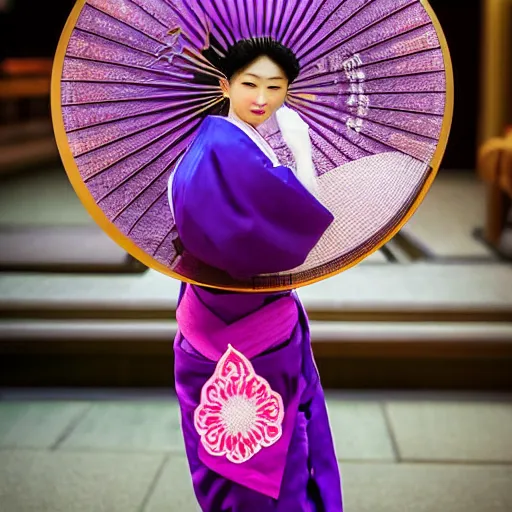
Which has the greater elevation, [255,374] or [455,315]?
[255,374]

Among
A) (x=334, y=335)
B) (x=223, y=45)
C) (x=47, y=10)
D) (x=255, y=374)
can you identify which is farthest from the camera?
(x=47, y=10)

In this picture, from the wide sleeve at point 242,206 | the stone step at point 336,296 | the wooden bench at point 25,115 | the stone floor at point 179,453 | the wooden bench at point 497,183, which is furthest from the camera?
the wooden bench at point 25,115

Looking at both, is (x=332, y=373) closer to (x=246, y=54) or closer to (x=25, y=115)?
(x=246, y=54)

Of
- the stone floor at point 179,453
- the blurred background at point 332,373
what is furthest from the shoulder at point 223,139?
the stone floor at point 179,453

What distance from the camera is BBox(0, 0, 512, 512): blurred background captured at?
73.6 inches

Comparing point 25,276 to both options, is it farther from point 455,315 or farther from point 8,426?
point 455,315

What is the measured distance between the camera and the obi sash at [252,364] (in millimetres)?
1105

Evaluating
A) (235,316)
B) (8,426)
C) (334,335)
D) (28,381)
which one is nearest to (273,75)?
(235,316)

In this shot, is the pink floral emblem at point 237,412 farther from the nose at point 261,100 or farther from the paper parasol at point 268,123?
the nose at point 261,100

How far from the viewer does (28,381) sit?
2500 mm

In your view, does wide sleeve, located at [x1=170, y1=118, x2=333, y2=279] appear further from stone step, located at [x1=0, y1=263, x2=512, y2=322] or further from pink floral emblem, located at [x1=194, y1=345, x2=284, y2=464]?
stone step, located at [x1=0, y1=263, x2=512, y2=322]

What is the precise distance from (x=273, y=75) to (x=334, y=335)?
5.07 feet

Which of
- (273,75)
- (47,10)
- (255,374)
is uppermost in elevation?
(47,10)

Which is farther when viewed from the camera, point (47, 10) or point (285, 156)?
point (47, 10)
